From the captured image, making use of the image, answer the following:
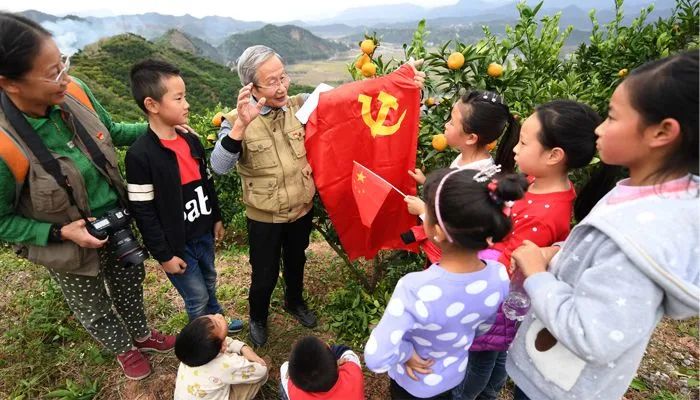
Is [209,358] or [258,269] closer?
[209,358]

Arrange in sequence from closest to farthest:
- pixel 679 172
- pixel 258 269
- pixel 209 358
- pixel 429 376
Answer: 1. pixel 679 172
2. pixel 429 376
3. pixel 209 358
4. pixel 258 269

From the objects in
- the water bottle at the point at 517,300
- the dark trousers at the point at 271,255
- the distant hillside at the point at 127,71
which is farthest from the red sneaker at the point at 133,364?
the distant hillside at the point at 127,71

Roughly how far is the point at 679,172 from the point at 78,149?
101 inches

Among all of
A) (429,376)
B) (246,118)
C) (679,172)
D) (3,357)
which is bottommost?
(3,357)

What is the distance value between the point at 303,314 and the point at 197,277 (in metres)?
1.01

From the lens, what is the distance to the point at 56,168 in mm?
1948

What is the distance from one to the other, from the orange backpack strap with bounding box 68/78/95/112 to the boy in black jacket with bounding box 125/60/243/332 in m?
0.29

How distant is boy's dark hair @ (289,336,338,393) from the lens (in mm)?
2004

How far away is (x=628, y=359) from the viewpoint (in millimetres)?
1381

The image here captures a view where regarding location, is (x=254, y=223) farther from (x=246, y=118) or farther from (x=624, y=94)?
(x=624, y=94)

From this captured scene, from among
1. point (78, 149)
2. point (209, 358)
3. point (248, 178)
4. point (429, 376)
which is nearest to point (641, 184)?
point (429, 376)

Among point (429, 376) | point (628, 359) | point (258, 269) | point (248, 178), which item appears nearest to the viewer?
point (628, 359)

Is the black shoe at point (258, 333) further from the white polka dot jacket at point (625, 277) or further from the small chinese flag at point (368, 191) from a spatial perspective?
the white polka dot jacket at point (625, 277)

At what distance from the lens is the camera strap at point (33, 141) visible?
6.09 feet
